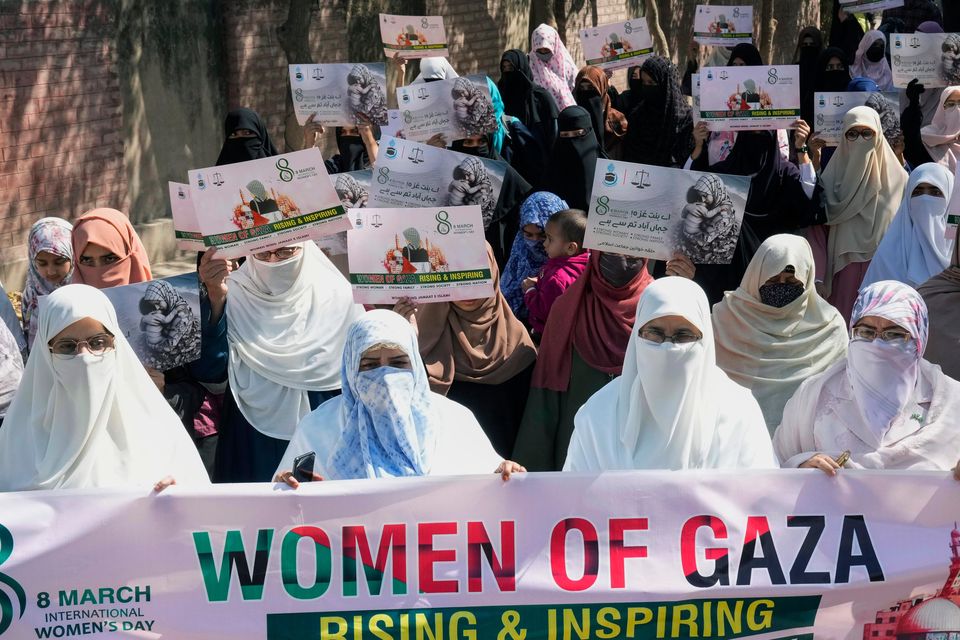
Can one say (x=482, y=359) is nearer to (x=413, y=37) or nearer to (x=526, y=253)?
(x=526, y=253)

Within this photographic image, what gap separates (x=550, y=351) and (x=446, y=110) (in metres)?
2.77

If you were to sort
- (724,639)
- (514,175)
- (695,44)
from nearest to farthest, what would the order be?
1. (724,639)
2. (514,175)
3. (695,44)

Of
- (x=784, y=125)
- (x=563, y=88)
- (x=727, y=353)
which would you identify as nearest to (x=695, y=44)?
(x=563, y=88)

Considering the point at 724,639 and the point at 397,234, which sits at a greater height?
the point at 397,234

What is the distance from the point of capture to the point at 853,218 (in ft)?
22.6

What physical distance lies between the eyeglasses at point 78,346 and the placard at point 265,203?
4.18ft

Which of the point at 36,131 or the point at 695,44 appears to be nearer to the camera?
the point at 36,131

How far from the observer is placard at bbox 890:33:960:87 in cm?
892

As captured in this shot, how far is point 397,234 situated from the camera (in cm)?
502

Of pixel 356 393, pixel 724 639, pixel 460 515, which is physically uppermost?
pixel 356 393

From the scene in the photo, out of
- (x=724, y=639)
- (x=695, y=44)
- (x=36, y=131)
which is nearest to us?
(x=724, y=639)

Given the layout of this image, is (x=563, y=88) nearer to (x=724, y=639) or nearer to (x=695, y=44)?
(x=695, y=44)

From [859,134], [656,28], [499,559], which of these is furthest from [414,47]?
[656,28]

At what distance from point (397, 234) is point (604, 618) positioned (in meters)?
1.95
